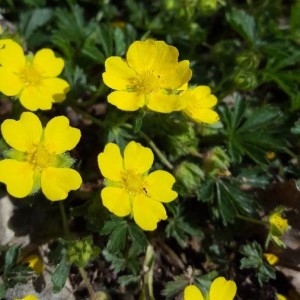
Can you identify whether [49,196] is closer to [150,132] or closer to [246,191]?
[150,132]

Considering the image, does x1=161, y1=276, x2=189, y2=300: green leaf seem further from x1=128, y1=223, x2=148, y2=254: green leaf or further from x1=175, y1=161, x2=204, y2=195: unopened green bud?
x1=175, y1=161, x2=204, y2=195: unopened green bud

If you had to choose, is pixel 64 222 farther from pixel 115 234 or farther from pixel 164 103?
pixel 164 103

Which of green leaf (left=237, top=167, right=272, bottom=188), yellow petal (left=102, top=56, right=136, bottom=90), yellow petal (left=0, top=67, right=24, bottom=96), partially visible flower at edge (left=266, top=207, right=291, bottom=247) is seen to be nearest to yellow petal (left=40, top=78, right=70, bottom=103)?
yellow petal (left=0, top=67, right=24, bottom=96)

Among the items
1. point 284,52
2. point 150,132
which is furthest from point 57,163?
point 284,52

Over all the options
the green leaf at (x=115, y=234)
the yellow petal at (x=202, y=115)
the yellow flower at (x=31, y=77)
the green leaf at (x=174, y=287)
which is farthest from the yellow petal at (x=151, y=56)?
the green leaf at (x=174, y=287)

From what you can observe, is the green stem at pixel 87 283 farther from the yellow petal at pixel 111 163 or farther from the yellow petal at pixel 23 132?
the yellow petal at pixel 23 132

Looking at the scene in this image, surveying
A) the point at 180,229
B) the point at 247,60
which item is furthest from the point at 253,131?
the point at 180,229
